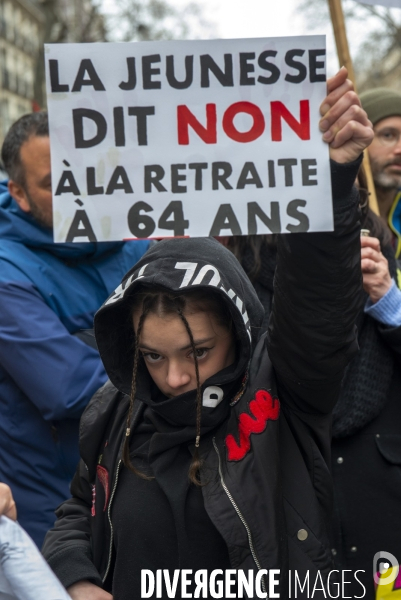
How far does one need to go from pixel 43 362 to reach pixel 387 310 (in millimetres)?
1099

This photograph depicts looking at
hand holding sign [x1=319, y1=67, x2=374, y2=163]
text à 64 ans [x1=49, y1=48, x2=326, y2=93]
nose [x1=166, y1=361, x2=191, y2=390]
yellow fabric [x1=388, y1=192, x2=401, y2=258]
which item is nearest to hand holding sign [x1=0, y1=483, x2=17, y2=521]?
nose [x1=166, y1=361, x2=191, y2=390]

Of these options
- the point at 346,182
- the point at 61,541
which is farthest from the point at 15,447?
the point at 346,182

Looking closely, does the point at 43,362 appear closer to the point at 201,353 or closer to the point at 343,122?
the point at 201,353

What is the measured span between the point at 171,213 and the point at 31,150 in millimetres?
1460

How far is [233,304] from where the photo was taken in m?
1.79

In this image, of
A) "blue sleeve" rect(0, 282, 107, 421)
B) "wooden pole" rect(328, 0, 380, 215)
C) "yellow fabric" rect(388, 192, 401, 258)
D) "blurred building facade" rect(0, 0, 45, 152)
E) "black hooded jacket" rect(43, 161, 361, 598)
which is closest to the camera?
"black hooded jacket" rect(43, 161, 361, 598)

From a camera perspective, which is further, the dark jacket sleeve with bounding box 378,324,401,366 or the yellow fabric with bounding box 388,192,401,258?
the yellow fabric with bounding box 388,192,401,258

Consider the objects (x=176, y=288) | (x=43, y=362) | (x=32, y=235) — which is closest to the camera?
(x=176, y=288)

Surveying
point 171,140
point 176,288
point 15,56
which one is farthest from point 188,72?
point 15,56

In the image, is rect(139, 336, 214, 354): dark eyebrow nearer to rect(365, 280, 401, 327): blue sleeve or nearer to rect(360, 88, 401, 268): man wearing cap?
rect(365, 280, 401, 327): blue sleeve

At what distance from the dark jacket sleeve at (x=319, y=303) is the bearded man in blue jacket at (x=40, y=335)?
99 centimetres

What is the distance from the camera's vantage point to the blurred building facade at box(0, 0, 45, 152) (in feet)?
159

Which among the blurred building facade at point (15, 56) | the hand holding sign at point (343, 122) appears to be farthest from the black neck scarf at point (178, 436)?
the blurred building facade at point (15, 56)

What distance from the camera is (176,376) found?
181 centimetres
